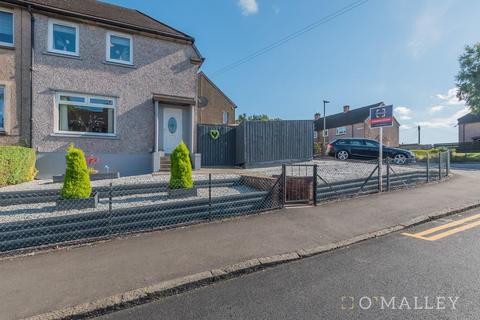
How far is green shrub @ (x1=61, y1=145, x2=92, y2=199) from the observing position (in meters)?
5.68

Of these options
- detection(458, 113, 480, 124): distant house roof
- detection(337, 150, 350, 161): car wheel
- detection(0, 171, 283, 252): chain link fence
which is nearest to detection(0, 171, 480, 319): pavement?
detection(0, 171, 283, 252): chain link fence

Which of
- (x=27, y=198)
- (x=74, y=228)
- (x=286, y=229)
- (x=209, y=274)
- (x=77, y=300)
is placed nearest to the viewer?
(x=77, y=300)

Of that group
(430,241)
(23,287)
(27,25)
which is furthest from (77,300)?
(27,25)

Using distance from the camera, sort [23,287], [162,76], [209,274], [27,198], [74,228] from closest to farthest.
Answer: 1. [23,287]
2. [209,274]
3. [74,228]
4. [27,198]
5. [162,76]

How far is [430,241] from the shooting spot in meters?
4.87

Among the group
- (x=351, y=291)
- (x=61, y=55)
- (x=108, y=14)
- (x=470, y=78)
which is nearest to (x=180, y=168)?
(x=351, y=291)

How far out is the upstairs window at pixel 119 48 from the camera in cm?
1114

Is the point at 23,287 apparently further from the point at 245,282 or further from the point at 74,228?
the point at 245,282

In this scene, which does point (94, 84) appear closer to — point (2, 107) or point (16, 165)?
point (2, 107)

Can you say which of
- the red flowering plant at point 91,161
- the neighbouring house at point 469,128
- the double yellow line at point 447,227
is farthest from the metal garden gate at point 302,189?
the neighbouring house at point 469,128

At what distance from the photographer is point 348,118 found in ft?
142

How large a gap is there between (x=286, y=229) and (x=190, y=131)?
8025mm

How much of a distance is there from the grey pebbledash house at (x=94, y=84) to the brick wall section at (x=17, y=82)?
0.09ft

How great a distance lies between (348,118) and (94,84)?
40093mm
